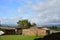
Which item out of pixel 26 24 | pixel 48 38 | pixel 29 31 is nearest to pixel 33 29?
pixel 29 31

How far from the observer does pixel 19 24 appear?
3556 inches

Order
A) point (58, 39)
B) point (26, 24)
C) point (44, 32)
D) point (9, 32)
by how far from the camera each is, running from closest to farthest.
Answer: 1. point (58, 39)
2. point (44, 32)
3. point (9, 32)
4. point (26, 24)

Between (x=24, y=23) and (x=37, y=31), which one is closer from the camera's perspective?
(x=37, y=31)

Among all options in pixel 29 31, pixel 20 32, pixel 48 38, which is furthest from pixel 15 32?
pixel 48 38

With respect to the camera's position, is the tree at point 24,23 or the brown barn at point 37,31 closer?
the brown barn at point 37,31

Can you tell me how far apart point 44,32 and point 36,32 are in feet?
9.31

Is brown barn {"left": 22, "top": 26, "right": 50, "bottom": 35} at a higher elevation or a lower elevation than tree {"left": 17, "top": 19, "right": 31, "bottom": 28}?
lower

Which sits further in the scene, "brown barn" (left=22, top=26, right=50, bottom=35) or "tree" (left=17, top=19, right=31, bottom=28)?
"tree" (left=17, top=19, right=31, bottom=28)

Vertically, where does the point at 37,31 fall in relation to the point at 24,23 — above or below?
below

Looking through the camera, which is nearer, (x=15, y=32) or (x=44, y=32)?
(x=44, y=32)

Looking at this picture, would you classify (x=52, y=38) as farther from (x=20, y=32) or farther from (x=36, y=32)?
(x=20, y=32)

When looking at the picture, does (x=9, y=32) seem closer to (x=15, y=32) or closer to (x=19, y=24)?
(x=15, y=32)

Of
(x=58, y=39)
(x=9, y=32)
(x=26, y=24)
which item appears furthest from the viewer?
(x=26, y=24)

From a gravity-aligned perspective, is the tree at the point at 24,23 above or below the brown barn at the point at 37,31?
above
